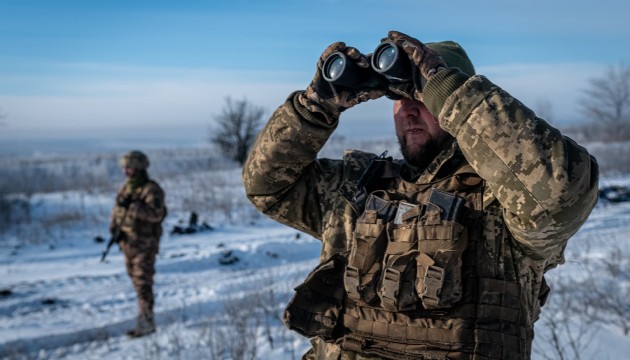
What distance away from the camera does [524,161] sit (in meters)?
1.58

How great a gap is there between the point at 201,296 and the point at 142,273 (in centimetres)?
123

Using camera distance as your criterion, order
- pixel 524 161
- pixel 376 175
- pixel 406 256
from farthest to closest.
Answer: pixel 376 175 < pixel 406 256 < pixel 524 161

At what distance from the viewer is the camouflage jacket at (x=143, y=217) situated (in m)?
5.86

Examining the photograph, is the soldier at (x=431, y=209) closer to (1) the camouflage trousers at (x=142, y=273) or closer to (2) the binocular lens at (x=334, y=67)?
(2) the binocular lens at (x=334, y=67)

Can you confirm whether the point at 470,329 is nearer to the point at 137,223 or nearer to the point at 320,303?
the point at 320,303

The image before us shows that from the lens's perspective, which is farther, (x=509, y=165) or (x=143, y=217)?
(x=143, y=217)

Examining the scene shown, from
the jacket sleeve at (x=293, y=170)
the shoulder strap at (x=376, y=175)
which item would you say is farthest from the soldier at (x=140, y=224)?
the shoulder strap at (x=376, y=175)

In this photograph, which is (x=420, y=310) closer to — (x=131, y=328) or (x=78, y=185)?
(x=131, y=328)

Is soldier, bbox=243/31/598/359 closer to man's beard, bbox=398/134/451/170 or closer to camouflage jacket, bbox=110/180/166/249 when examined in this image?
man's beard, bbox=398/134/451/170

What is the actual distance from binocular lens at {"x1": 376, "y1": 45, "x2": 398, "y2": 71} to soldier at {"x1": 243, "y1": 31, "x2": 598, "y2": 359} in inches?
1.7

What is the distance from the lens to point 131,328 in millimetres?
5746

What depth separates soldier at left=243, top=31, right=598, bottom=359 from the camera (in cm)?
160

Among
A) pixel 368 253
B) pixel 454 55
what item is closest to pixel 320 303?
pixel 368 253

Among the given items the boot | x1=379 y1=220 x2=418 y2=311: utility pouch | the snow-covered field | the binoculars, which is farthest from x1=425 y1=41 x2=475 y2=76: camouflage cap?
the boot
